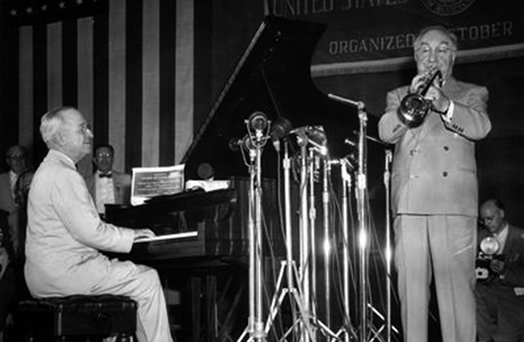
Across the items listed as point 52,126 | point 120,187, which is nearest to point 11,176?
point 120,187

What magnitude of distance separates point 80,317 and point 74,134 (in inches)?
36.4

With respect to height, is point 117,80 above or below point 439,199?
above

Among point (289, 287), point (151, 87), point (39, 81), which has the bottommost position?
point (289, 287)

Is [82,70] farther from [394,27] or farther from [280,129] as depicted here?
[280,129]

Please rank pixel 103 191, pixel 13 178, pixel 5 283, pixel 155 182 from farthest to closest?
1. pixel 13 178
2. pixel 103 191
3. pixel 5 283
4. pixel 155 182

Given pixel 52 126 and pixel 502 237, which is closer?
pixel 52 126

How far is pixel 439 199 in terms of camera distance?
4016 millimetres

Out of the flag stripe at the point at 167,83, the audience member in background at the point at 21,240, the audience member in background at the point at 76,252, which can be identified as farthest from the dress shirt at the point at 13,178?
the audience member in background at the point at 76,252

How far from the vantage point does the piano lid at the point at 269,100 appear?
4.83m

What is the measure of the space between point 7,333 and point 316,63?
332cm

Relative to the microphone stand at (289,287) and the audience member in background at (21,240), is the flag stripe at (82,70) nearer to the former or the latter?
the audience member in background at (21,240)

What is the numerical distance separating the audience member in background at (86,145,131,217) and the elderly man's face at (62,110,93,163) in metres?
3.14

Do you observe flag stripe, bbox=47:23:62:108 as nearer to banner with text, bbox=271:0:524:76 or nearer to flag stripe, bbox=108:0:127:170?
flag stripe, bbox=108:0:127:170

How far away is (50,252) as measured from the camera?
4418mm
